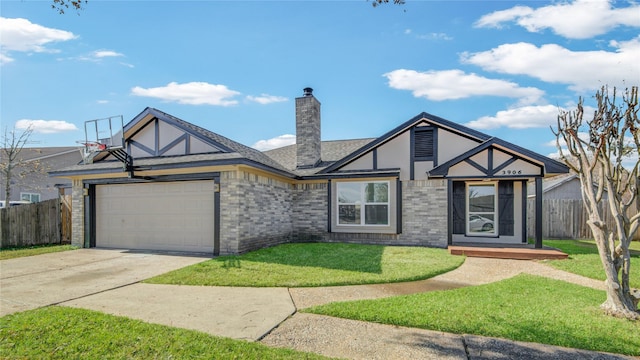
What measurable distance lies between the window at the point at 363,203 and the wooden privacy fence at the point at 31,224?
1166 cm

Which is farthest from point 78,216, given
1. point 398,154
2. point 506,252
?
point 506,252

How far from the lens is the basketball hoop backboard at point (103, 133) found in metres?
11.0

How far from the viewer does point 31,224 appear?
1306cm

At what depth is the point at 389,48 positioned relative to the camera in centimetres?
1048

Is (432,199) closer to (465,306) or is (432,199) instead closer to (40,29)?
(465,306)

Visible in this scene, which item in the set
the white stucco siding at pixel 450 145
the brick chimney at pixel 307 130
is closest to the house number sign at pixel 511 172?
the white stucco siding at pixel 450 145

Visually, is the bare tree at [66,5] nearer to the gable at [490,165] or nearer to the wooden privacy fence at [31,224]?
the gable at [490,165]

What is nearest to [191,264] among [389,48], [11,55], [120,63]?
[120,63]

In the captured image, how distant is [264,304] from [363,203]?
780 cm

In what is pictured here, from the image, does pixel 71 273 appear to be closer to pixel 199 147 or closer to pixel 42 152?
pixel 199 147

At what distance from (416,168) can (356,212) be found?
8.96ft

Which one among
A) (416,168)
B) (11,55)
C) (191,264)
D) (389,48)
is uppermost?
(389,48)

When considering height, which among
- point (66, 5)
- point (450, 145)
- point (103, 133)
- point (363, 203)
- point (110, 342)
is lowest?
point (110, 342)

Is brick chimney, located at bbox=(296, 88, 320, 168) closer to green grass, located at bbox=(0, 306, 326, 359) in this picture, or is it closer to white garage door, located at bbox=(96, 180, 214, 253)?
white garage door, located at bbox=(96, 180, 214, 253)
